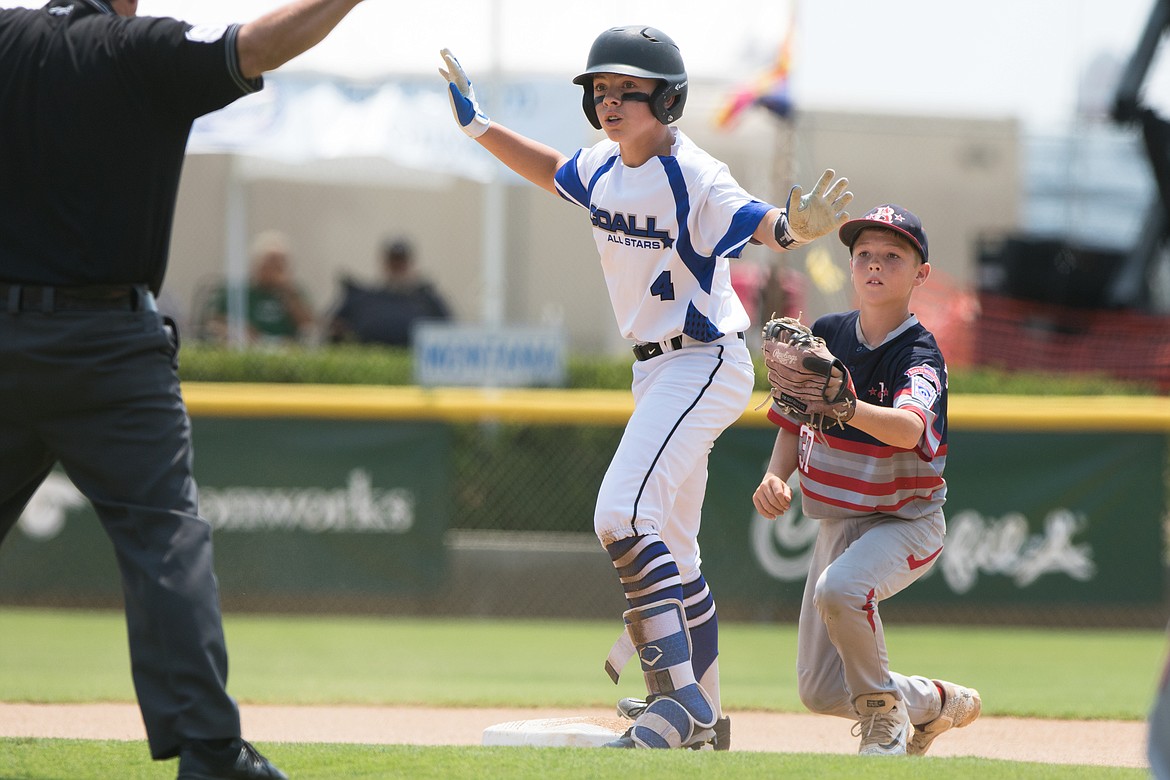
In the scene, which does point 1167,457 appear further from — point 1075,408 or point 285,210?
point 285,210

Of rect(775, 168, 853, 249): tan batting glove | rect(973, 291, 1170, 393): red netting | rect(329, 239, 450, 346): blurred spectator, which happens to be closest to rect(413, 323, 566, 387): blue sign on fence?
rect(329, 239, 450, 346): blurred spectator

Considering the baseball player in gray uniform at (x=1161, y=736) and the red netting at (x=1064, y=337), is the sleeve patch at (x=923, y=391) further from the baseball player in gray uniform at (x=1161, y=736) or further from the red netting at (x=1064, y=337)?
the red netting at (x=1064, y=337)

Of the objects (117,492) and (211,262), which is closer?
(117,492)

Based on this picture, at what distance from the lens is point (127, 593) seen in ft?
10.9

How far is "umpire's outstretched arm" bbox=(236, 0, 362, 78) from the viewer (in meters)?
3.28

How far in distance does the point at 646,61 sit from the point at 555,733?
221 centimetres

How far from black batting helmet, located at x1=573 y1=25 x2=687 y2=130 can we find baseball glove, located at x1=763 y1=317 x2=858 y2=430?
0.91 m

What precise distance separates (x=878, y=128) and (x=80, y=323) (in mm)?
11772

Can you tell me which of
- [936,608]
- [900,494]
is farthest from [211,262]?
[900,494]

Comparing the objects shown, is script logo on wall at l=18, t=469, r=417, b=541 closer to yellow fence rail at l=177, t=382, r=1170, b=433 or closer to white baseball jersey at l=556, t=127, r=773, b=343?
yellow fence rail at l=177, t=382, r=1170, b=433

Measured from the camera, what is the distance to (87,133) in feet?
10.9

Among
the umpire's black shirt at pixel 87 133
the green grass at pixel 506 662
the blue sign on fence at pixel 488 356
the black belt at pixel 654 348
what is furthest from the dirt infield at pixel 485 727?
the blue sign on fence at pixel 488 356

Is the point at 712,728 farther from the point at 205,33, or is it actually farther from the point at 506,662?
the point at 506,662

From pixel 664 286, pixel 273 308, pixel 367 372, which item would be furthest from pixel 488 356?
pixel 664 286
